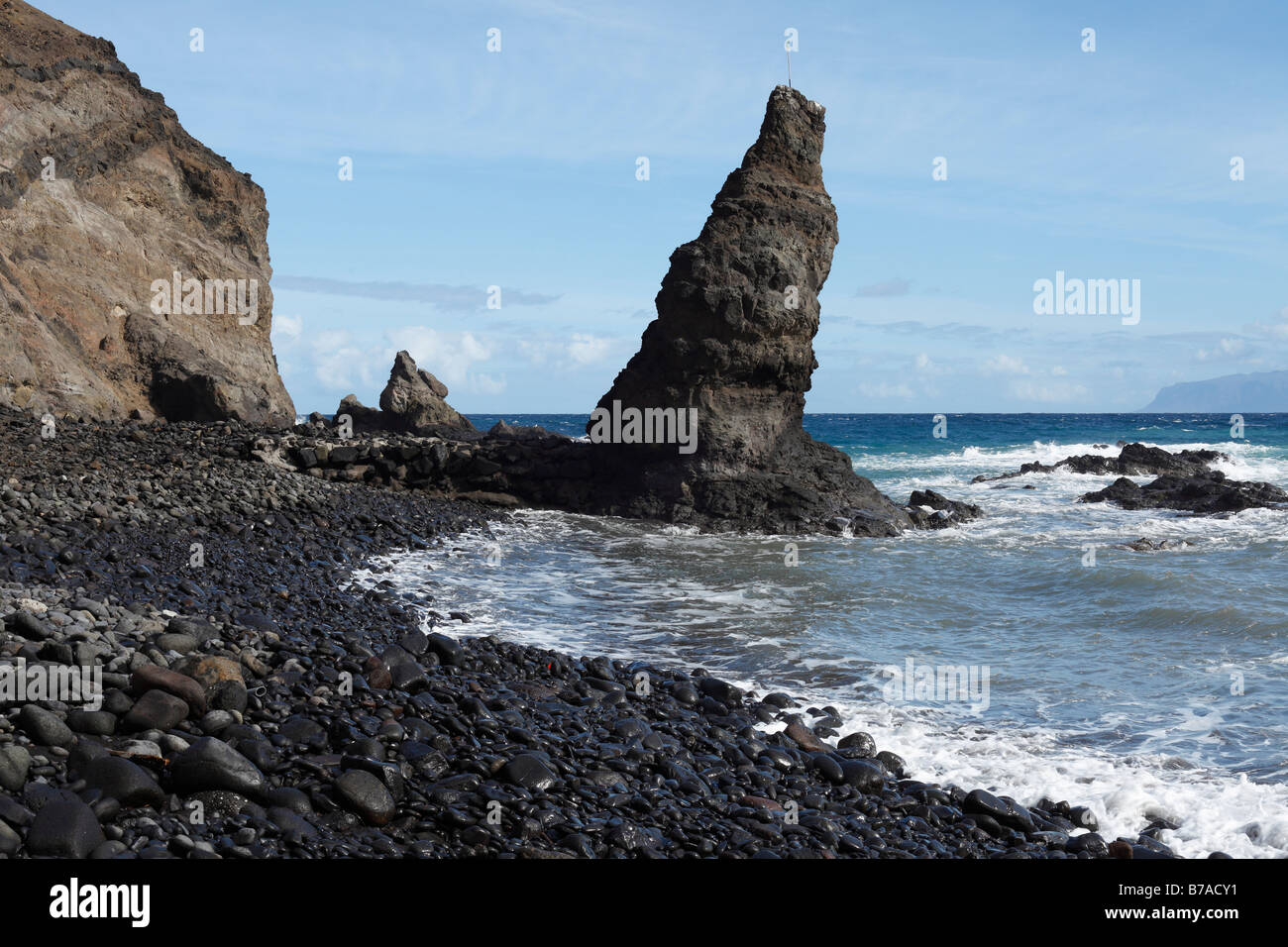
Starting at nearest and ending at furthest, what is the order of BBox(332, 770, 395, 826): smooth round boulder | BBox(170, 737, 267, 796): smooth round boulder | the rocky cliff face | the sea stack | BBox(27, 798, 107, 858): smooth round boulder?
1. BBox(27, 798, 107, 858): smooth round boulder
2. BBox(170, 737, 267, 796): smooth round boulder
3. BBox(332, 770, 395, 826): smooth round boulder
4. the sea stack
5. the rocky cliff face

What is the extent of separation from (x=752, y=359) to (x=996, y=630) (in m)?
9.36

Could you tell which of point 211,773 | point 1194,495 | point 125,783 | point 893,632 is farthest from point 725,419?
point 125,783

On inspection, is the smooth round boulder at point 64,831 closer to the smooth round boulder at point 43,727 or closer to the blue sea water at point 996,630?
the smooth round boulder at point 43,727

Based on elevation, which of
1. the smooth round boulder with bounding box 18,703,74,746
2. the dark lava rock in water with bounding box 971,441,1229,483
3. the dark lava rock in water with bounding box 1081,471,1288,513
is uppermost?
the dark lava rock in water with bounding box 971,441,1229,483

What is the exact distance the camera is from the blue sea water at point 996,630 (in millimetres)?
7133

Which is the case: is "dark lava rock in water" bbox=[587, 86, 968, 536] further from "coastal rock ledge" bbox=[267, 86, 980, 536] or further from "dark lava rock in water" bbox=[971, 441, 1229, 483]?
"dark lava rock in water" bbox=[971, 441, 1229, 483]

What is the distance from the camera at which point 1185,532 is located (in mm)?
20422

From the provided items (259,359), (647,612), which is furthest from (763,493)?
(259,359)

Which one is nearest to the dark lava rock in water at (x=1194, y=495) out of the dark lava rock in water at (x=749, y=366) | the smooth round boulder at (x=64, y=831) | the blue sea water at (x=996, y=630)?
the blue sea water at (x=996, y=630)

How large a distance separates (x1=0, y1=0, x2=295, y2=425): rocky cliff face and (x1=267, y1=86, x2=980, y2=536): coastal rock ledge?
23.8 ft

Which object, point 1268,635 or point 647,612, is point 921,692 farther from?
point 1268,635

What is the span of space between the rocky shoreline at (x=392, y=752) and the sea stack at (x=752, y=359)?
949cm

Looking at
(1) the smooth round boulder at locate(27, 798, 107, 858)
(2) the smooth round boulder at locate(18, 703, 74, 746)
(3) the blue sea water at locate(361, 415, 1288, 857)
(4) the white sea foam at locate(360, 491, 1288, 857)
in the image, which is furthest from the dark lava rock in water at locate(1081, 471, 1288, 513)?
(1) the smooth round boulder at locate(27, 798, 107, 858)

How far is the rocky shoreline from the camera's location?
501 centimetres
